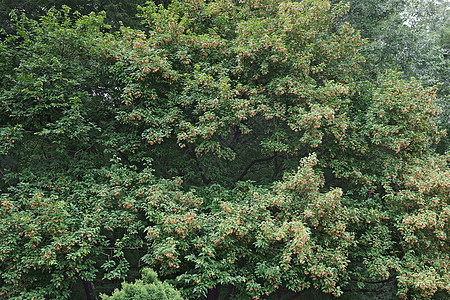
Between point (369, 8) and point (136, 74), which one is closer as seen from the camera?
point (136, 74)

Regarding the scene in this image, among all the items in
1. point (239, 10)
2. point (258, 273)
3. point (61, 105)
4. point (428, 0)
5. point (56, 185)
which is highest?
point (428, 0)

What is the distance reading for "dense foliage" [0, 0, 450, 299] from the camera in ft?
23.4

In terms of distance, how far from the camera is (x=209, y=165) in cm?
1006

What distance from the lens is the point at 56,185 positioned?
7.93 meters

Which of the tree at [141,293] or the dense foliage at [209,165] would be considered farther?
the dense foliage at [209,165]

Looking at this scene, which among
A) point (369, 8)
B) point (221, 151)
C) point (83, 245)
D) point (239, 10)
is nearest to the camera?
point (83, 245)

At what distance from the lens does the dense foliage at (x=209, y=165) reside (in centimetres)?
712

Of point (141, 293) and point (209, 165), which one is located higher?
point (209, 165)

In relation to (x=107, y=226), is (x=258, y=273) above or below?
below

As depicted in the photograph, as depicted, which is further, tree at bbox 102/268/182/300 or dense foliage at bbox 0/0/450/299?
dense foliage at bbox 0/0/450/299

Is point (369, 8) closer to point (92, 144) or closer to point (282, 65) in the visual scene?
point (282, 65)

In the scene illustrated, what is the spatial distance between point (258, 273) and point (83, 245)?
12.1 feet

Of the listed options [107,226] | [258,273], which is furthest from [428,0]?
[107,226]

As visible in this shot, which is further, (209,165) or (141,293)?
(209,165)
